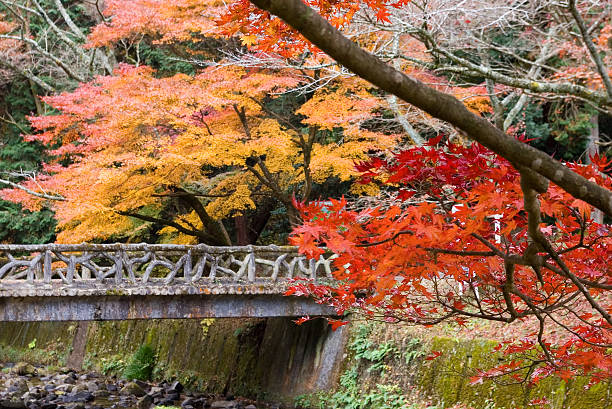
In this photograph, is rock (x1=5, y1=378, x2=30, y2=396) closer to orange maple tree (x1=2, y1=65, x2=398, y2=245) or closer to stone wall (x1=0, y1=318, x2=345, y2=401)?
stone wall (x1=0, y1=318, x2=345, y2=401)

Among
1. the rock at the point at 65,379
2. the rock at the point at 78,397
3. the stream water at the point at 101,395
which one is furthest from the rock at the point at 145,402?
the rock at the point at 65,379

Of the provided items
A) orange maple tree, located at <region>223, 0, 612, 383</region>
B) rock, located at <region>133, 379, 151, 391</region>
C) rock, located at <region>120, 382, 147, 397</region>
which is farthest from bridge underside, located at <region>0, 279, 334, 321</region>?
orange maple tree, located at <region>223, 0, 612, 383</region>

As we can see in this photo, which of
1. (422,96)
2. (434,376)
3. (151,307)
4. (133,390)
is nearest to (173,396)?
(133,390)

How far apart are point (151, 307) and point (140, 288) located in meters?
0.58

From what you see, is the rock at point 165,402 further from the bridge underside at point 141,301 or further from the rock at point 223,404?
the bridge underside at point 141,301

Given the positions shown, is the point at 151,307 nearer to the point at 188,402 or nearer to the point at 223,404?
the point at 223,404

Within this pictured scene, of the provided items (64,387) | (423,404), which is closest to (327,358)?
(423,404)

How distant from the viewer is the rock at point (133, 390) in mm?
17000

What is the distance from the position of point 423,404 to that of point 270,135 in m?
7.26

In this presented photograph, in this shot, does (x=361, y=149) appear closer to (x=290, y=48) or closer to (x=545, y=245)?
(x=290, y=48)

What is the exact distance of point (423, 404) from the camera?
10766 millimetres

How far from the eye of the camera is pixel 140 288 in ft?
40.8

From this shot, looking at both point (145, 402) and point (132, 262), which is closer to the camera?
point (132, 262)

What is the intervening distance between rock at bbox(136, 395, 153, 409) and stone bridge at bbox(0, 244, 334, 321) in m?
3.68
